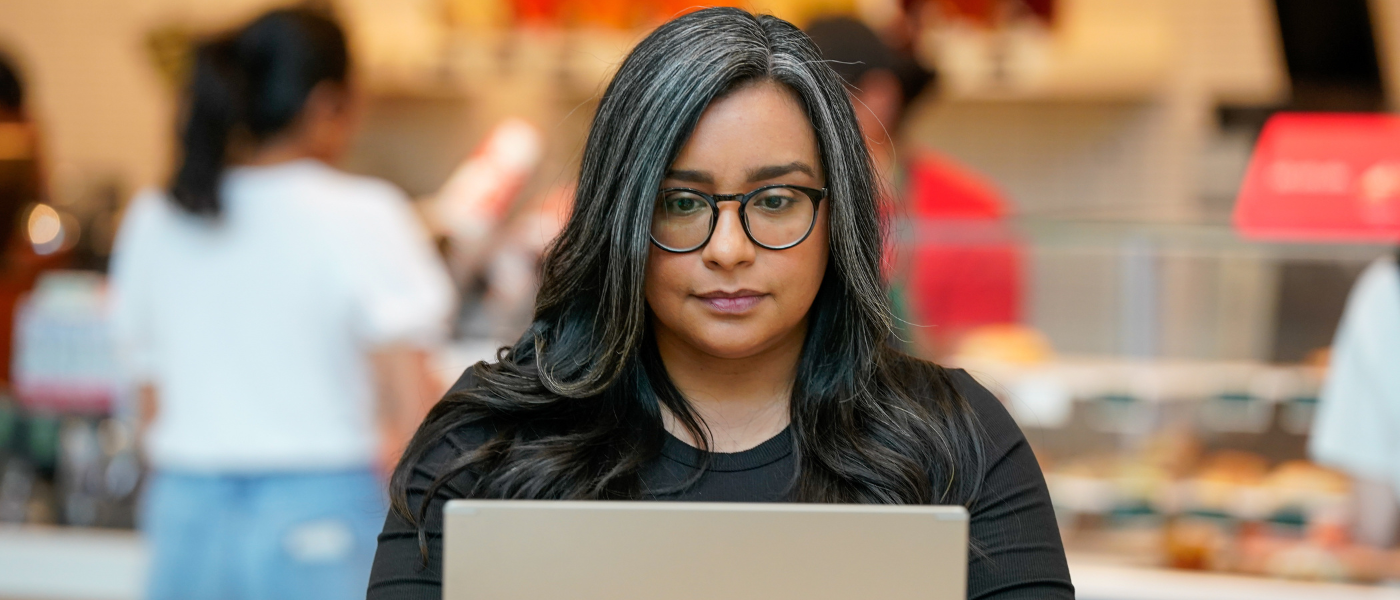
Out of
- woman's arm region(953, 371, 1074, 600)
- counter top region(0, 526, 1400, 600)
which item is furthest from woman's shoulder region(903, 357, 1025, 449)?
counter top region(0, 526, 1400, 600)

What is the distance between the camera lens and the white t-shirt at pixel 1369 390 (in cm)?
215

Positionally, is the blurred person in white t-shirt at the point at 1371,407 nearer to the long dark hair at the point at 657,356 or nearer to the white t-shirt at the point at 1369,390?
the white t-shirt at the point at 1369,390

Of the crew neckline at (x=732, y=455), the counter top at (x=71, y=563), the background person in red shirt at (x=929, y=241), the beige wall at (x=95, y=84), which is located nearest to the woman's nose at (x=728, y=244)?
the crew neckline at (x=732, y=455)

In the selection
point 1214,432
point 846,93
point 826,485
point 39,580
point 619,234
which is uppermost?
point 846,93

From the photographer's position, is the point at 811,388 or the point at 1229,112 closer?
the point at 811,388

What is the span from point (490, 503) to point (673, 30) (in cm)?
45

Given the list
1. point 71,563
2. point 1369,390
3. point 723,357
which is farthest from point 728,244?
point 71,563

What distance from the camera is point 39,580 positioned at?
9.68ft

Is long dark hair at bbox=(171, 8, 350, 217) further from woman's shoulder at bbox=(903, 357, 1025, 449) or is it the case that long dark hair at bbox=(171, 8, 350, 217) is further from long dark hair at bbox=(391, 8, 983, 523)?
woman's shoulder at bbox=(903, 357, 1025, 449)

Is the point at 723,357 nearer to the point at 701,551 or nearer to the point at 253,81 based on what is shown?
the point at 701,551

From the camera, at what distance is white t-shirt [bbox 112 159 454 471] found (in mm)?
2166

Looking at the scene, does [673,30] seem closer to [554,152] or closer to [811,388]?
[811,388]

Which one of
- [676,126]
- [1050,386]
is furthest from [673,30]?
[1050,386]

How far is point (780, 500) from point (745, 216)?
0.83ft
